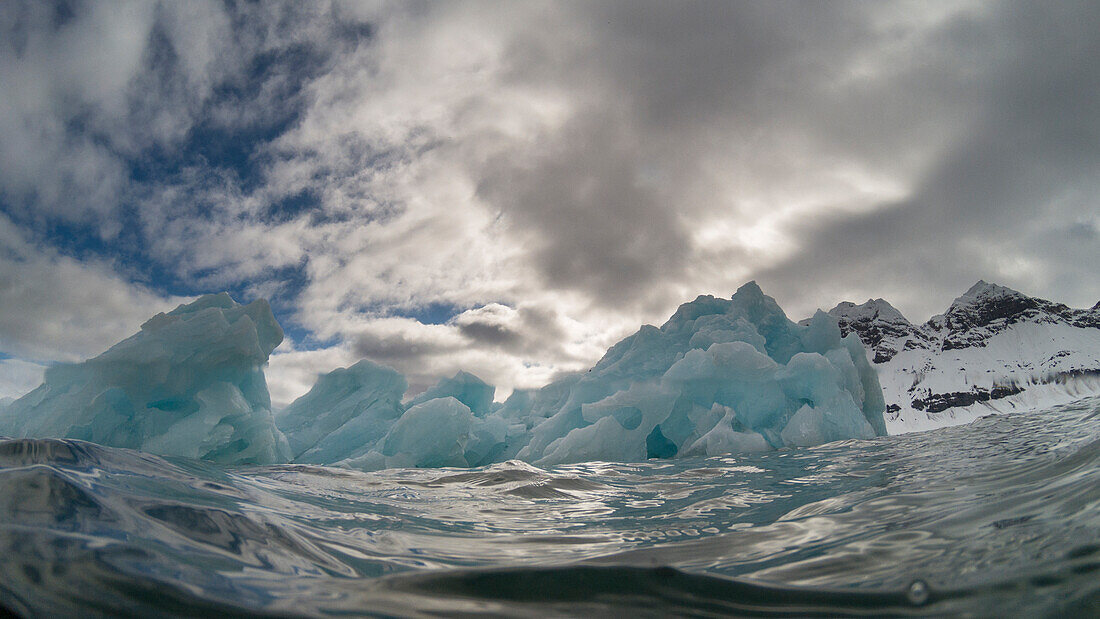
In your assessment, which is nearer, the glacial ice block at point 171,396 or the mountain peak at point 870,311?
the glacial ice block at point 171,396

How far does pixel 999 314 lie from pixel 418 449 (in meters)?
213

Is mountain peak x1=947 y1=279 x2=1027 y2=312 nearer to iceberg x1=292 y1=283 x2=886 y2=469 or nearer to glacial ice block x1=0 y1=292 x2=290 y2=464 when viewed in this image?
iceberg x1=292 y1=283 x2=886 y2=469

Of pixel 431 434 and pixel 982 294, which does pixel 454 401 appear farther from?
pixel 982 294

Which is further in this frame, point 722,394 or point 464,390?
point 464,390

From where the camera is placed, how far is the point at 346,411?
16203 mm

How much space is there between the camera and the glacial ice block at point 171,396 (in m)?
10.5

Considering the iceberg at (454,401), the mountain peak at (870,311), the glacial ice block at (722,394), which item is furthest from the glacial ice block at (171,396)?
the mountain peak at (870,311)

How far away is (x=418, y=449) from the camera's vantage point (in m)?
12.8

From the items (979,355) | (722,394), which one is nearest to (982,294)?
(979,355)

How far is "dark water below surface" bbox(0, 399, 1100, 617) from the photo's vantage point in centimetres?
135

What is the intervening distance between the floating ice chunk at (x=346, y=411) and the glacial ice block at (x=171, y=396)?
246cm

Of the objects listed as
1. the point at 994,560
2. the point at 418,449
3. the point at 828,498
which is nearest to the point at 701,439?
the point at 418,449

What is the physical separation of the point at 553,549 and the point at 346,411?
1512cm

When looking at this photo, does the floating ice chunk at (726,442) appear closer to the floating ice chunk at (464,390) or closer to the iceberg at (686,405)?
the iceberg at (686,405)
